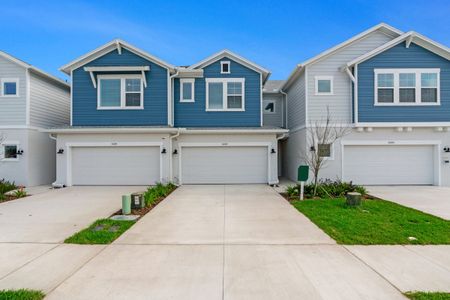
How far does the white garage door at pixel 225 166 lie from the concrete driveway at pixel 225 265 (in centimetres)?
695

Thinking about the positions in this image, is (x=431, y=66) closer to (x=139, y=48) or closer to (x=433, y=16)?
(x=433, y=16)

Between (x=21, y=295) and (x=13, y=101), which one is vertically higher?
(x=13, y=101)

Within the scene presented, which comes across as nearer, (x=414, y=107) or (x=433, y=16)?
(x=414, y=107)

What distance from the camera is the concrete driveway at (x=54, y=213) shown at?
5.96m

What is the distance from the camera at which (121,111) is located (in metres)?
14.1

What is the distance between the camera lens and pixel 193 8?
16000 mm

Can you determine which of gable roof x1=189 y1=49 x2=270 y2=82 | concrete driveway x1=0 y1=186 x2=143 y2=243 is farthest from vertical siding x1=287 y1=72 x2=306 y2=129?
concrete driveway x1=0 y1=186 x2=143 y2=243

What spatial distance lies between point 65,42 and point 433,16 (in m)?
22.5

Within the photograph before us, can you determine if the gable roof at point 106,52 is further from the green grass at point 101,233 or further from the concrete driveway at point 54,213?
the green grass at point 101,233

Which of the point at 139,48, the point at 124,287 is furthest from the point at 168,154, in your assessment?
the point at 124,287

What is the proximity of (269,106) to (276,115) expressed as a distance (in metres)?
0.76

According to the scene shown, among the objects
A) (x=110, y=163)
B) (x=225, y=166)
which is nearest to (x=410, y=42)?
(x=225, y=166)

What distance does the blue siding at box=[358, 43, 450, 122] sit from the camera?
42.7 feet

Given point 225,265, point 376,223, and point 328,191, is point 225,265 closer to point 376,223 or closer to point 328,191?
point 376,223
